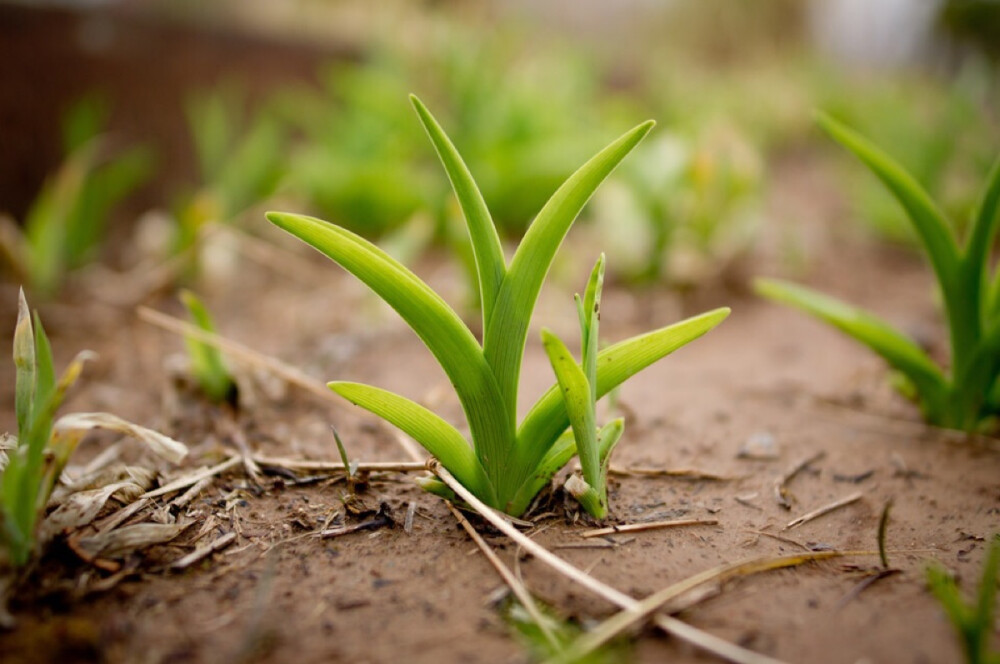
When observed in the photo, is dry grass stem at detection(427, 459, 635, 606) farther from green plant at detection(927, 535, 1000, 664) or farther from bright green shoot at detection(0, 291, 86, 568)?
bright green shoot at detection(0, 291, 86, 568)

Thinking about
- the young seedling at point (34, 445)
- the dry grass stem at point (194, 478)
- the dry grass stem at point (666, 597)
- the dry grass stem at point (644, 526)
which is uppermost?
the young seedling at point (34, 445)

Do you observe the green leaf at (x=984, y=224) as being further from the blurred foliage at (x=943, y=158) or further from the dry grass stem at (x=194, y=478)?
the blurred foliage at (x=943, y=158)

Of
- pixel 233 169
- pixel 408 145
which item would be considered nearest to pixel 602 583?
pixel 233 169

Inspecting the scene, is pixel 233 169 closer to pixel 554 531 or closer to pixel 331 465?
pixel 331 465

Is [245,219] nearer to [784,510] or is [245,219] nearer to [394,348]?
[394,348]

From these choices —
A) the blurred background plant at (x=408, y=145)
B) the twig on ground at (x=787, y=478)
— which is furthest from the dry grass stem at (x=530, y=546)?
the blurred background plant at (x=408, y=145)

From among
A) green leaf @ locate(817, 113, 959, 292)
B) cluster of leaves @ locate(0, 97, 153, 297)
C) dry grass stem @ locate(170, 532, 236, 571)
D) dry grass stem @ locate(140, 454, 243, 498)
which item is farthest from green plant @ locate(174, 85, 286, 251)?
green leaf @ locate(817, 113, 959, 292)

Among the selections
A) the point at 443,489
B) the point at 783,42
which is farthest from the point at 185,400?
the point at 783,42
